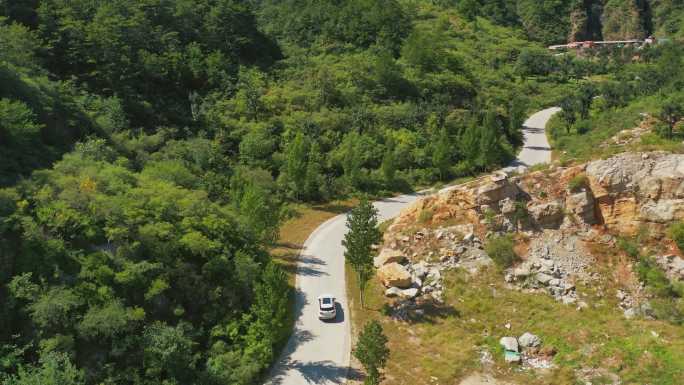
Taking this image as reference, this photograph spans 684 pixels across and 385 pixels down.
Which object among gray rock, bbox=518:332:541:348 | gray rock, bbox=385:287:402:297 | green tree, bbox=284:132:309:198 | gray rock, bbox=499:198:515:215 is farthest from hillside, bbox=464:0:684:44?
gray rock, bbox=518:332:541:348

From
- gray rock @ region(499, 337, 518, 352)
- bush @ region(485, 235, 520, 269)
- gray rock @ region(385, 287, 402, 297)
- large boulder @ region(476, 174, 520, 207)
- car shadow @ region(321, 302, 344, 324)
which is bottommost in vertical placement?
gray rock @ region(499, 337, 518, 352)

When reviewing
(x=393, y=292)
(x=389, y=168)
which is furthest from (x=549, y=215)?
(x=389, y=168)

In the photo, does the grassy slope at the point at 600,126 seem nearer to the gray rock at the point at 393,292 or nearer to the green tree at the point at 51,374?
the gray rock at the point at 393,292

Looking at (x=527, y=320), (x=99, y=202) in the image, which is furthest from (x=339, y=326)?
(x=99, y=202)

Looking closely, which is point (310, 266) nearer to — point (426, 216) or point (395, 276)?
point (395, 276)

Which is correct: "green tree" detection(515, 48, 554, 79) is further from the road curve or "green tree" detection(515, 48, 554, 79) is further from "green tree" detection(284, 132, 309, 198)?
"green tree" detection(284, 132, 309, 198)

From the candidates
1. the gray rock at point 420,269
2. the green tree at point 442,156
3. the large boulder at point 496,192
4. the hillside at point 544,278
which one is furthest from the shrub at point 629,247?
the green tree at point 442,156
